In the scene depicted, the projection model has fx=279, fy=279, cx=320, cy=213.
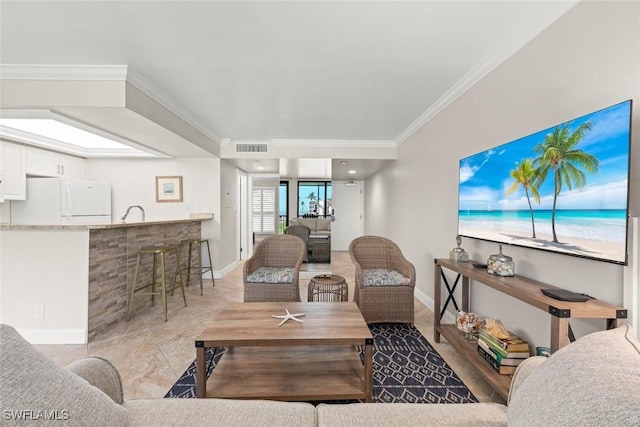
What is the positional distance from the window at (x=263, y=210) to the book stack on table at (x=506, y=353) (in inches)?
251

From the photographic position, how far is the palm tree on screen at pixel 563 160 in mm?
1376

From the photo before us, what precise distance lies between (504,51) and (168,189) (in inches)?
193

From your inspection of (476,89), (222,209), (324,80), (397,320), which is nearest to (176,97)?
(324,80)

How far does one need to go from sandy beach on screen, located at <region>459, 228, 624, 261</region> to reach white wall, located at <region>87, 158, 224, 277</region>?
13.5 feet

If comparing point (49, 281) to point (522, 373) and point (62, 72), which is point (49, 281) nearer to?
point (62, 72)

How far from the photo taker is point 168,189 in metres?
4.82

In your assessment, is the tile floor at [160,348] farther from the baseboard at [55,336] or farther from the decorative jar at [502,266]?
the decorative jar at [502,266]

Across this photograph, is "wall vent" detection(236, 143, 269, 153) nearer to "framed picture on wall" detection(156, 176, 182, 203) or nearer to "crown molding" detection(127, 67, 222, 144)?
"crown molding" detection(127, 67, 222, 144)

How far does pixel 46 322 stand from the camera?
99.7 inches

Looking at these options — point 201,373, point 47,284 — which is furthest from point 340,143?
point 47,284

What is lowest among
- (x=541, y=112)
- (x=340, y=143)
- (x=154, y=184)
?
(x=154, y=184)

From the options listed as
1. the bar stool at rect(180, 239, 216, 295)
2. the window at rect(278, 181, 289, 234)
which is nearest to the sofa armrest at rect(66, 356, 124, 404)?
the bar stool at rect(180, 239, 216, 295)

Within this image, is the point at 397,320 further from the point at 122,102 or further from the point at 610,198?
the point at 122,102

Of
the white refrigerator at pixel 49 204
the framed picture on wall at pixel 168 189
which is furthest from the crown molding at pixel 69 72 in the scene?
the framed picture on wall at pixel 168 189
